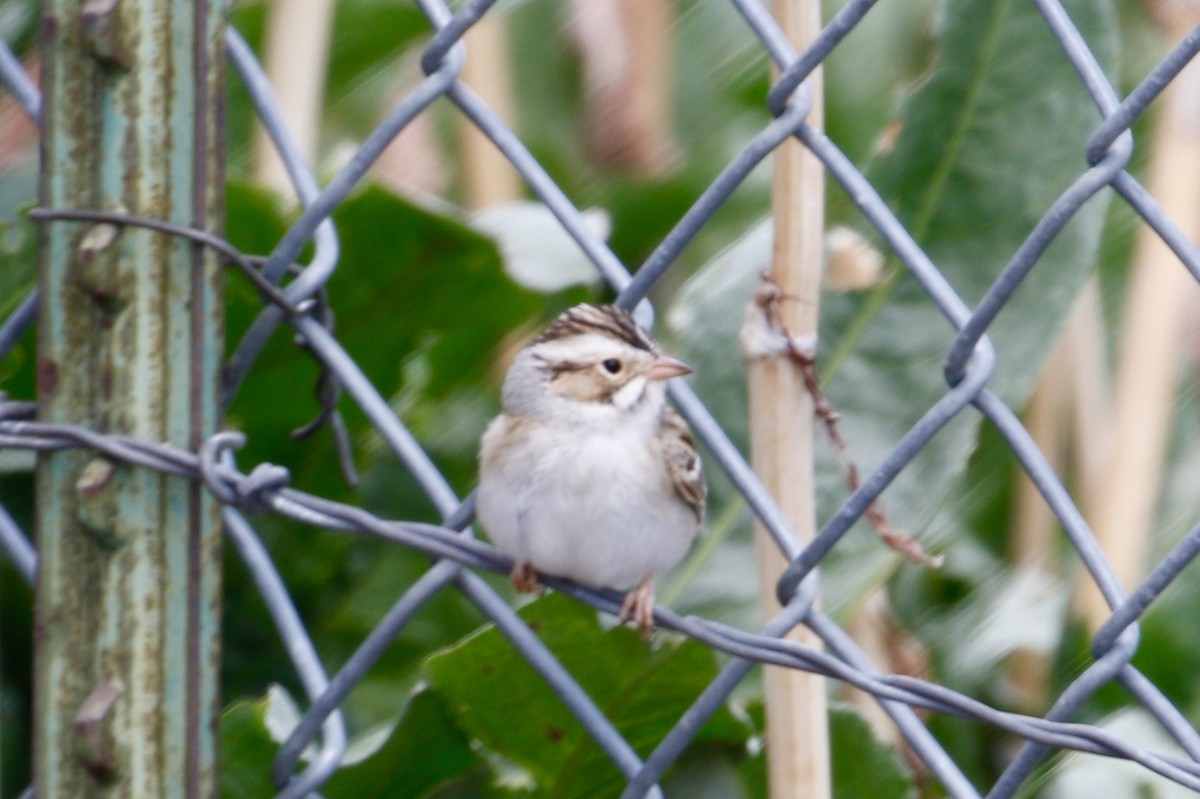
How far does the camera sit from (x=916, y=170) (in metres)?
1.88

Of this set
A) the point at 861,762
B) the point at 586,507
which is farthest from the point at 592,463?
the point at 861,762

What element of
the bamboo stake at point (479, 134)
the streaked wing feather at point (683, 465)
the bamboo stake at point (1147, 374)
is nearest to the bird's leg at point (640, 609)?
the streaked wing feather at point (683, 465)

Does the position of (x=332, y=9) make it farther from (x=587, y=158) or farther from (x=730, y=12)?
(x=730, y=12)

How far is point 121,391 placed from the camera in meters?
1.20

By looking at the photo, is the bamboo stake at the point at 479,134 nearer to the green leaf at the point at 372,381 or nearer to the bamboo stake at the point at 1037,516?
the green leaf at the point at 372,381

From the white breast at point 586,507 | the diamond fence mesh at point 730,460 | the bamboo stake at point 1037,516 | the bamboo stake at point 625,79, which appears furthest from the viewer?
the bamboo stake at point 625,79

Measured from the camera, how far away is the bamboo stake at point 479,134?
8.00 feet

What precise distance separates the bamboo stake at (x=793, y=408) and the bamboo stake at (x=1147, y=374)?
762 mm

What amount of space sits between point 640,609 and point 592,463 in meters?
0.34

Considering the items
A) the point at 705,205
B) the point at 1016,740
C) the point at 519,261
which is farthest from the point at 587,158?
the point at 705,205

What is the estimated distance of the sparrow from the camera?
66.6 inches

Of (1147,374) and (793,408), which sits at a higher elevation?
(793,408)

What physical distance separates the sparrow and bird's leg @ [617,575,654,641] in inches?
0.8

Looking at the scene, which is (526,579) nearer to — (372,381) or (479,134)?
(372,381)
